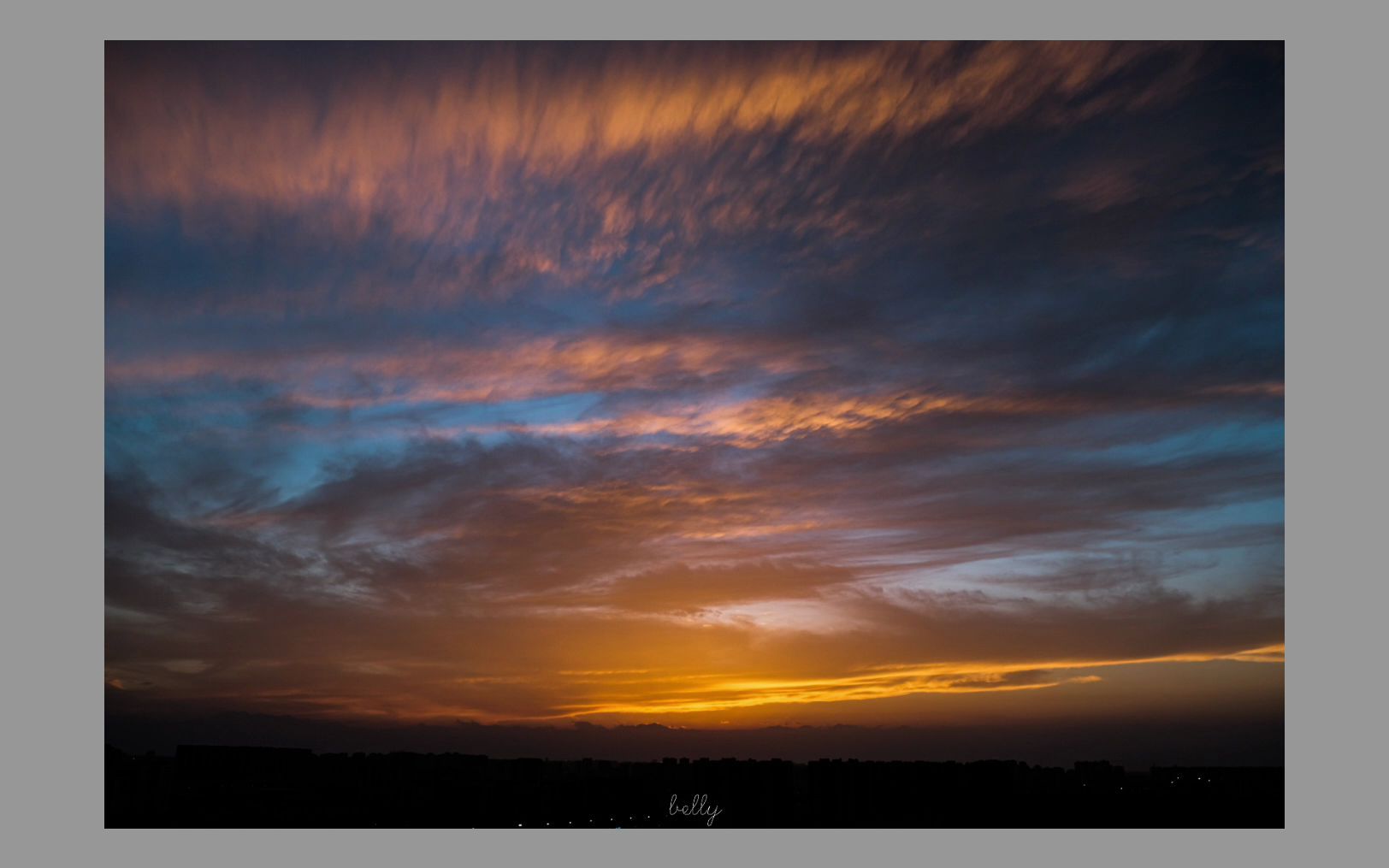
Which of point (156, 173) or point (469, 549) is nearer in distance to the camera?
point (156, 173)

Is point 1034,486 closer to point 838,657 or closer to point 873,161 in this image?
point 838,657

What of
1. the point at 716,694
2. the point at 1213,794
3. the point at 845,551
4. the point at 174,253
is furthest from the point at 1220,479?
the point at 174,253

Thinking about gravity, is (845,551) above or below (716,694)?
above

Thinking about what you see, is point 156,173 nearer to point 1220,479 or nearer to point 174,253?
point 174,253

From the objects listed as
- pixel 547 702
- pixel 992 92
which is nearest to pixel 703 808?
pixel 547 702

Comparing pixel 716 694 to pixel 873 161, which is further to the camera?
pixel 716 694

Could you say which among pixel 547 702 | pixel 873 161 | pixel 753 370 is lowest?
pixel 547 702
